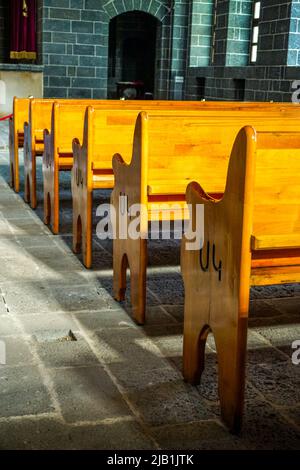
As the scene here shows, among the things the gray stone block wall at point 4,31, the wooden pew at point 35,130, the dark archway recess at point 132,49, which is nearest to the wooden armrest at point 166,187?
the wooden pew at point 35,130

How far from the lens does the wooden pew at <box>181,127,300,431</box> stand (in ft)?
6.46

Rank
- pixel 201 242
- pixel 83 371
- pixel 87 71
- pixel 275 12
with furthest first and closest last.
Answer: pixel 87 71 < pixel 275 12 < pixel 83 371 < pixel 201 242

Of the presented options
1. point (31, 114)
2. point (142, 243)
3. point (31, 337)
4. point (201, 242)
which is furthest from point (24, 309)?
point (31, 114)

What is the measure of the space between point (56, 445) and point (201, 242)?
89 centimetres

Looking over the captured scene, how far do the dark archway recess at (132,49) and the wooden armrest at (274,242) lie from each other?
53.7 ft

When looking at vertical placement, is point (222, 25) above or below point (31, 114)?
above

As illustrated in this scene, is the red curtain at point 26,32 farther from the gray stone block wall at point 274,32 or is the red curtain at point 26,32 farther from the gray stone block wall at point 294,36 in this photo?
the gray stone block wall at point 294,36

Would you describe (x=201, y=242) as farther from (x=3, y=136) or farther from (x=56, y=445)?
(x=3, y=136)

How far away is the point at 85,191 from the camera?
3896 mm

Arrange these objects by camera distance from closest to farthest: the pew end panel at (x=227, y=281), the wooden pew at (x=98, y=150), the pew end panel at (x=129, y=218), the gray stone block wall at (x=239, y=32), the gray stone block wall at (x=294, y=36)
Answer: the pew end panel at (x=227, y=281)
the pew end panel at (x=129, y=218)
the wooden pew at (x=98, y=150)
the gray stone block wall at (x=294, y=36)
the gray stone block wall at (x=239, y=32)

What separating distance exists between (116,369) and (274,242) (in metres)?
0.92

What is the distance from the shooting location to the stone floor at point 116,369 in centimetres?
206

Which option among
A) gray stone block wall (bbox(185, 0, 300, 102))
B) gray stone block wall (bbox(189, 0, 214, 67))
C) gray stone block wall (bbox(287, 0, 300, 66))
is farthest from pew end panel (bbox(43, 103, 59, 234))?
gray stone block wall (bbox(189, 0, 214, 67))

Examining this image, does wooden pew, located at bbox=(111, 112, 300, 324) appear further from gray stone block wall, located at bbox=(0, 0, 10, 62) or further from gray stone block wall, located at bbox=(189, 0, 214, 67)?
gray stone block wall, located at bbox=(0, 0, 10, 62)
